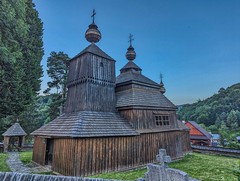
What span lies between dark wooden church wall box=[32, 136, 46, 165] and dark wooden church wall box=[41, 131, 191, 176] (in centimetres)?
207

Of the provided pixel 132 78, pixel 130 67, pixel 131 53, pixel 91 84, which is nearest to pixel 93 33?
pixel 91 84

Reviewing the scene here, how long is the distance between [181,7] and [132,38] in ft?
21.1

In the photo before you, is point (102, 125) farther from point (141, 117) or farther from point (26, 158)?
point (26, 158)

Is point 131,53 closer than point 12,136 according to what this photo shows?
Yes

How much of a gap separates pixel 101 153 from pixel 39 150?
5.89 meters

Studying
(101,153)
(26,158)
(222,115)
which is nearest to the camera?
(101,153)

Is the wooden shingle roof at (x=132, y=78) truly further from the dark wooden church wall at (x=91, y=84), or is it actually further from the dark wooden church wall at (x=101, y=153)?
the dark wooden church wall at (x=101, y=153)

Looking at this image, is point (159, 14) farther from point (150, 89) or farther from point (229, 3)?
point (150, 89)

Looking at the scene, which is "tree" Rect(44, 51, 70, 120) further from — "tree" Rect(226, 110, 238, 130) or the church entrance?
"tree" Rect(226, 110, 238, 130)

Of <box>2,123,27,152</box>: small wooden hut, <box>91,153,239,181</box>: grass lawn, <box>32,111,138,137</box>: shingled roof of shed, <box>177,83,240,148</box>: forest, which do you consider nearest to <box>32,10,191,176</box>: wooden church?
<box>32,111,138,137</box>: shingled roof of shed

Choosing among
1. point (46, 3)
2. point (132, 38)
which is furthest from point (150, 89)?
point (46, 3)

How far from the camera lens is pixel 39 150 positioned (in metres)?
12.6

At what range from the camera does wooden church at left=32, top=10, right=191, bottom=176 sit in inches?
381

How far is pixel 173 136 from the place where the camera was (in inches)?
613
